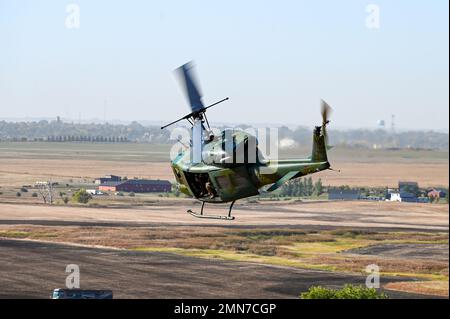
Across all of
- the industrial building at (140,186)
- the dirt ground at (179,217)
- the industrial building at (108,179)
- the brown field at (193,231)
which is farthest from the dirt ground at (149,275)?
the industrial building at (140,186)

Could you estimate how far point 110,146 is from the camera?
137 metres

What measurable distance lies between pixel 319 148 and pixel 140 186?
5013 inches

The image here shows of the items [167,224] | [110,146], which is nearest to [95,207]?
[167,224]

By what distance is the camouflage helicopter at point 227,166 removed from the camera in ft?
139

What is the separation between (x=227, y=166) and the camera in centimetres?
4275

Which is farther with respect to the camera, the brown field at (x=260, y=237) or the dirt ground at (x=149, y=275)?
the brown field at (x=260, y=237)

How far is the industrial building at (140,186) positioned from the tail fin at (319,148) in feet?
373

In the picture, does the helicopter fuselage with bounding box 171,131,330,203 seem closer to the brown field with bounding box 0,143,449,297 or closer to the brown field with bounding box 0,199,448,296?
the brown field with bounding box 0,143,449,297

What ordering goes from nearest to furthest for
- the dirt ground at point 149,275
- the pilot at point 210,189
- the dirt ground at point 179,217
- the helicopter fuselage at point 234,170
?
the helicopter fuselage at point 234,170 → the pilot at point 210,189 → the dirt ground at point 149,275 → the dirt ground at point 179,217

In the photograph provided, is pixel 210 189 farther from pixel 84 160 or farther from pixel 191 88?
pixel 84 160

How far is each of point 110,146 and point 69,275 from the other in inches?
883

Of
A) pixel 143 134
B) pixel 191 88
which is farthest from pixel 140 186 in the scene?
pixel 191 88

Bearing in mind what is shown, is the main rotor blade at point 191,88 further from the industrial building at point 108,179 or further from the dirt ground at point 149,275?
the industrial building at point 108,179

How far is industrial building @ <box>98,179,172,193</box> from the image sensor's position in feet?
518
